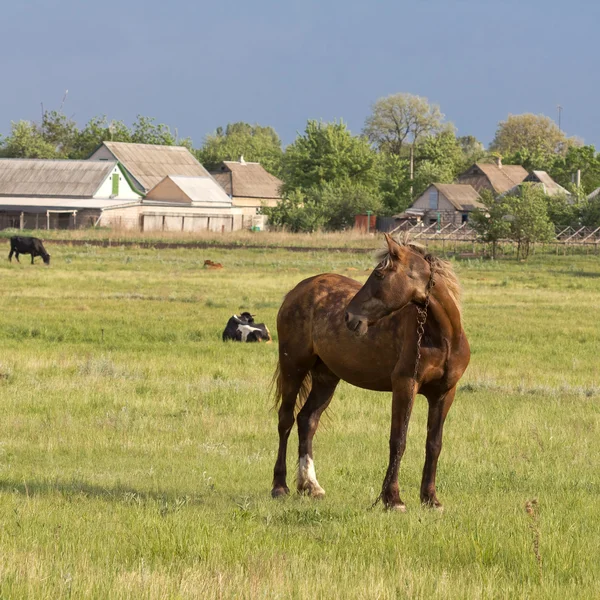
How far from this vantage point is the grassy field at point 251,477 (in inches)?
238

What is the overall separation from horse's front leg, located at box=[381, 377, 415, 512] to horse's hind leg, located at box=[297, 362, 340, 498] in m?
1.18

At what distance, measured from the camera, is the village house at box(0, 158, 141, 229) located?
98750 millimetres

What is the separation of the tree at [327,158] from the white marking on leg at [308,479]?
105m

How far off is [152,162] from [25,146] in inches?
905

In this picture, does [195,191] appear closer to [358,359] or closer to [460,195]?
[460,195]

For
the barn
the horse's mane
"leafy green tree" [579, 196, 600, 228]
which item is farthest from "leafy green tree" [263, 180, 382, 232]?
the horse's mane

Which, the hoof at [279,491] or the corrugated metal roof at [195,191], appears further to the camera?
the corrugated metal roof at [195,191]

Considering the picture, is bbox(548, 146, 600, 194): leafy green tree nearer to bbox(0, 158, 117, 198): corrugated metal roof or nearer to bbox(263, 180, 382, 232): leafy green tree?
bbox(263, 180, 382, 232): leafy green tree

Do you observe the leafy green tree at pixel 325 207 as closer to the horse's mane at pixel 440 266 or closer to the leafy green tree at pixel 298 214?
the leafy green tree at pixel 298 214

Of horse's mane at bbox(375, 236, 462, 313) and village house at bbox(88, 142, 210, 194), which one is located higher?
village house at bbox(88, 142, 210, 194)

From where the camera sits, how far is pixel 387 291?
813 cm

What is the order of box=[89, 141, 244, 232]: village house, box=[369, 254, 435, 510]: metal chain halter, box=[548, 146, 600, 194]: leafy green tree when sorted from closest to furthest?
box=[369, 254, 435, 510]: metal chain halter
box=[89, 141, 244, 232]: village house
box=[548, 146, 600, 194]: leafy green tree

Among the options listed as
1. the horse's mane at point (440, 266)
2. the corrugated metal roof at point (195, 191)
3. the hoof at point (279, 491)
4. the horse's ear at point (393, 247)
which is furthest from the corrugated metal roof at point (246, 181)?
the horse's ear at point (393, 247)

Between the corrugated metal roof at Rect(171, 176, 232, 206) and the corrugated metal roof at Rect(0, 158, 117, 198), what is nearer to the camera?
the corrugated metal roof at Rect(0, 158, 117, 198)
